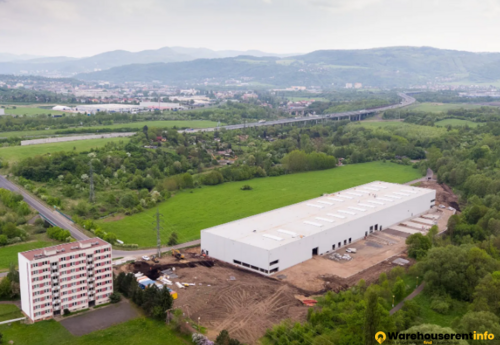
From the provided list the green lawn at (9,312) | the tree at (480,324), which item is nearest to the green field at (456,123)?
the tree at (480,324)

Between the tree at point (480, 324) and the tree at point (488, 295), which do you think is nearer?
the tree at point (480, 324)

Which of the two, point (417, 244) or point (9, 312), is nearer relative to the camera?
point (9, 312)

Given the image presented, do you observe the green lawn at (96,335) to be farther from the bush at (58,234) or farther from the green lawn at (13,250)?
the bush at (58,234)

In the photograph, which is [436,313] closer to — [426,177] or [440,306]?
[440,306]

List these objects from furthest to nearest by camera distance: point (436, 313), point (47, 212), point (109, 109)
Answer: point (109, 109), point (47, 212), point (436, 313)

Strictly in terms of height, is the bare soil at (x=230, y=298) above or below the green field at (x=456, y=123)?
below

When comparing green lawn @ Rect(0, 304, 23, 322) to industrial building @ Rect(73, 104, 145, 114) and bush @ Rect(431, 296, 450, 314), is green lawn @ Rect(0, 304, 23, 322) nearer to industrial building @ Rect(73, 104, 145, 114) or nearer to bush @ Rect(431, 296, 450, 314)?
bush @ Rect(431, 296, 450, 314)

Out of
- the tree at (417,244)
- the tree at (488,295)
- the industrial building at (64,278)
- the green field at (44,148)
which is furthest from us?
the green field at (44,148)
